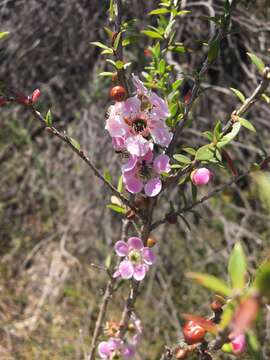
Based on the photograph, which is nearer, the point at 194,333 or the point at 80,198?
the point at 194,333

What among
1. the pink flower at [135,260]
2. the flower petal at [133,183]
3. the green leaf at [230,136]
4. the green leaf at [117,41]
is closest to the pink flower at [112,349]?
the pink flower at [135,260]

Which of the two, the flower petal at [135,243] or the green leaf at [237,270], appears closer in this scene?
the green leaf at [237,270]

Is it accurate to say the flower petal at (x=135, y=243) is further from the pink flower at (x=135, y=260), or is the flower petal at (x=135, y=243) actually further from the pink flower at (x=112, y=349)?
the pink flower at (x=112, y=349)

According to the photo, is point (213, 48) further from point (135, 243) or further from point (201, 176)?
point (135, 243)

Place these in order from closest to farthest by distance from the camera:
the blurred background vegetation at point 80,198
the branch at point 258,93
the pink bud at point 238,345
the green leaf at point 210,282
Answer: the green leaf at point 210,282, the pink bud at point 238,345, the branch at point 258,93, the blurred background vegetation at point 80,198

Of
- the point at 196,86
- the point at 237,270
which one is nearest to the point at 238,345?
the point at 237,270

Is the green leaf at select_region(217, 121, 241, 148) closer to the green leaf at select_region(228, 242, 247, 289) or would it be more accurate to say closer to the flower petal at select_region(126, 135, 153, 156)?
the flower petal at select_region(126, 135, 153, 156)

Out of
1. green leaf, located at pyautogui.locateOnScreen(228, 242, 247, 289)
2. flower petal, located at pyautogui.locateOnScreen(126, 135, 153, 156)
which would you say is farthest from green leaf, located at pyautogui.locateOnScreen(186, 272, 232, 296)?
flower petal, located at pyautogui.locateOnScreen(126, 135, 153, 156)
